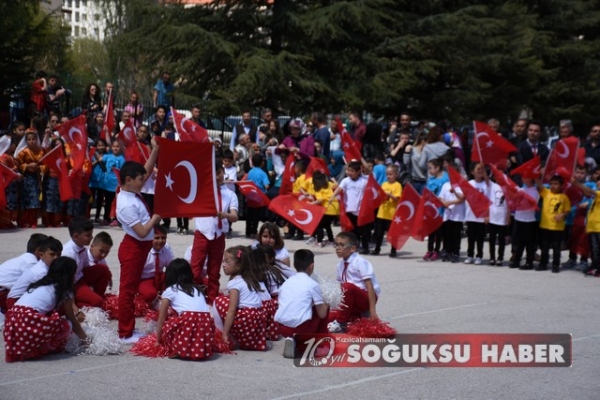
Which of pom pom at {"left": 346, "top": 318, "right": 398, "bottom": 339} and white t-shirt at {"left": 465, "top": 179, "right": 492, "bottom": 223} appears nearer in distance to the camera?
pom pom at {"left": 346, "top": 318, "right": 398, "bottom": 339}

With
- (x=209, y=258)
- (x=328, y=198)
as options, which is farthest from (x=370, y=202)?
(x=209, y=258)

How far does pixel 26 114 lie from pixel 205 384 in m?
15.9

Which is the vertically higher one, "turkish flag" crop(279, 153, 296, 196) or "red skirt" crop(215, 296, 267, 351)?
"turkish flag" crop(279, 153, 296, 196)

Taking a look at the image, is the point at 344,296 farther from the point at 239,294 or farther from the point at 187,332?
the point at 187,332

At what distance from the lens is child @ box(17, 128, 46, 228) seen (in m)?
17.5

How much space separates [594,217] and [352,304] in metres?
6.08

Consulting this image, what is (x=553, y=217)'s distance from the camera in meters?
14.6

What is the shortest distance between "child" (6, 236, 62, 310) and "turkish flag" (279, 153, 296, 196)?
8780mm

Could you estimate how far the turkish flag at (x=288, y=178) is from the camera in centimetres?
1772

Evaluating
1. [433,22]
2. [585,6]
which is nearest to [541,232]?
[433,22]

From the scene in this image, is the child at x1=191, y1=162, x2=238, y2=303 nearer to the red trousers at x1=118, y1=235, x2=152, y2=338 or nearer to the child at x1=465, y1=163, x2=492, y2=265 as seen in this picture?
the red trousers at x1=118, y1=235, x2=152, y2=338

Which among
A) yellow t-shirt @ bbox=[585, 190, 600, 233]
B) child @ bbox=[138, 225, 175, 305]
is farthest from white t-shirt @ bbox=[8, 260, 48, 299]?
yellow t-shirt @ bbox=[585, 190, 600, 233]

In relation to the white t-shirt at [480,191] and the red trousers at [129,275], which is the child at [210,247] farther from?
the white t-shirt at [480,191]

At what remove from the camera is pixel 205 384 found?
7.75 metres
